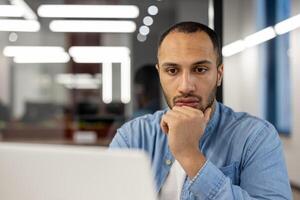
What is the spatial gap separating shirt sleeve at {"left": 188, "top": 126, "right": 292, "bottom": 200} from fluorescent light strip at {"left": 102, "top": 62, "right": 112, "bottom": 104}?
244 centimetres

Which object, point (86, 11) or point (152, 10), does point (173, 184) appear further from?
point (86, 11)

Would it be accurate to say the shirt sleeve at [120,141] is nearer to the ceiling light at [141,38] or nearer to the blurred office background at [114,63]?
the blurred office background at [114,63]

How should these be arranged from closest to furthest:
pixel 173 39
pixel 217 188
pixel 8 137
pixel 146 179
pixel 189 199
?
pixel 146 179, pixel 217 188, pixel 189 199, pixel 173 39, pixel 8 137

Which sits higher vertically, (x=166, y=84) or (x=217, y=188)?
(x=166, y=84)

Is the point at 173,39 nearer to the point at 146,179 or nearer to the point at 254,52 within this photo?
the point at 146,179

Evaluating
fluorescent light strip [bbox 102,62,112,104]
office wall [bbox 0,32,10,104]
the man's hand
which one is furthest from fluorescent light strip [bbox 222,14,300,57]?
office wall [bbox 0,32,10,104]

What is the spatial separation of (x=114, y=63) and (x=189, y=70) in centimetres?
223

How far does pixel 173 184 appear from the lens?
3.77 feet

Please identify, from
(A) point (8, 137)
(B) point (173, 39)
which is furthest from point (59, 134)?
(B) point (173, 39)

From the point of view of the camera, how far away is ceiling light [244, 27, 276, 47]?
2217 millimetres

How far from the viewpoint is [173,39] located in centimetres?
118

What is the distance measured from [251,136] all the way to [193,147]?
0.24m

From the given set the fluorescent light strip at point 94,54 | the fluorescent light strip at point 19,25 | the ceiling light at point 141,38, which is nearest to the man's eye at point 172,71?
the ceiling light at point 141,38

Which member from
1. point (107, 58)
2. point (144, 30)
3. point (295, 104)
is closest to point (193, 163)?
point (295, 104)
